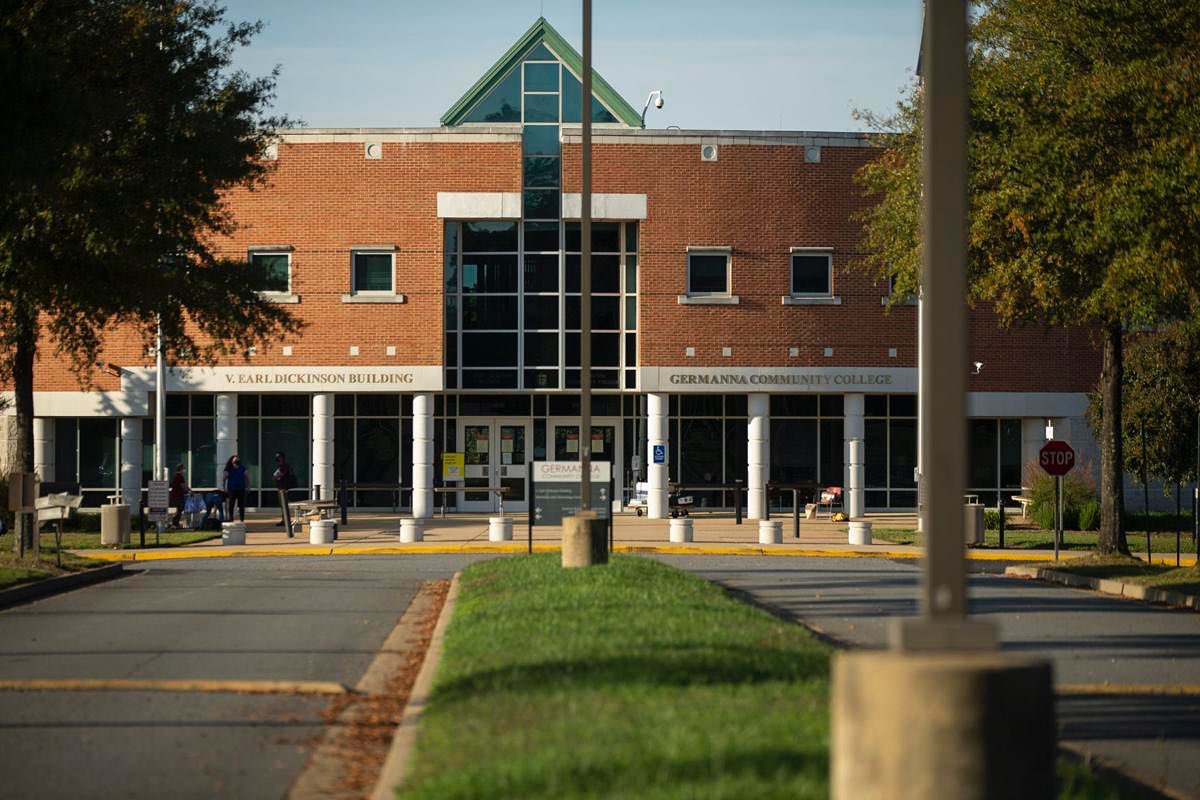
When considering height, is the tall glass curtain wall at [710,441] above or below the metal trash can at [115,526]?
above

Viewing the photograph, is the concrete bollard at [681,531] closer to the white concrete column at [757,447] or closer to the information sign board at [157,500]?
the white concrete column at [757,447]

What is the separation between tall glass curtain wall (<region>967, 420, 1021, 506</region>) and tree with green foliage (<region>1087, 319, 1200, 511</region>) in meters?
3.84

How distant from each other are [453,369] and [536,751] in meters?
34.7

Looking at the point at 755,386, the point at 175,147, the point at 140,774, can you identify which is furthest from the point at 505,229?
the point at 140,774

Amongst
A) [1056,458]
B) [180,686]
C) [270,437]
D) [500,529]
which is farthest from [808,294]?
[180,686]

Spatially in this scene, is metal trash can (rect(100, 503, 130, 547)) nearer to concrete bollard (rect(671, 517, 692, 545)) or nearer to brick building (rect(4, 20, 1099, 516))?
brick building (rect(4, 20, 1099, 516))

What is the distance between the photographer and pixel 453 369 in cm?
4200

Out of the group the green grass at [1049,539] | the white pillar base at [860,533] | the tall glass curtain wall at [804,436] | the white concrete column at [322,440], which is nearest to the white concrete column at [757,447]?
the tall glass curtain wall at [804,436]

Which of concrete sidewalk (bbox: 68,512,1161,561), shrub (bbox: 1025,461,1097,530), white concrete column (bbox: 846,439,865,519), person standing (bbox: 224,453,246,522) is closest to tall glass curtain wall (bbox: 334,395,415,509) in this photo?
concrete sidewalk (bbox: 68,512,1161,561)

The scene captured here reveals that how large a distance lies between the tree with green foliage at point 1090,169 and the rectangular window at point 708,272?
1491cm

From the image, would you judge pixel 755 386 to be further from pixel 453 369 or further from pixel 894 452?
pixel 453 369

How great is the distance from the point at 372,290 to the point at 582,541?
926 inches

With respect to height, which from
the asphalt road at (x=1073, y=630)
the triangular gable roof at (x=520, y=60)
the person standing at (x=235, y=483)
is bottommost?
the asphalt road at (x=1073, y=630)

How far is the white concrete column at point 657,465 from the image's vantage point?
133ft
